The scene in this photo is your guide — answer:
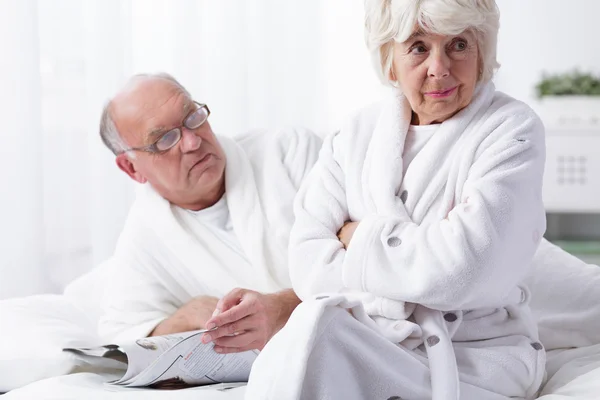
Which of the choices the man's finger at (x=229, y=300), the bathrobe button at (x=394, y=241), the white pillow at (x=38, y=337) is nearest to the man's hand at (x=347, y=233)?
the bathrobe button at (x=394, y=241)

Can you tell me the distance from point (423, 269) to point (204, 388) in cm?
55

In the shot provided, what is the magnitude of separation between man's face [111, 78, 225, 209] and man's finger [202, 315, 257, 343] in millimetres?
566

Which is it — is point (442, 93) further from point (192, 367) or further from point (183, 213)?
point (183, 213)

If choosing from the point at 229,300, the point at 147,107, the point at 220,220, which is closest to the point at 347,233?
the point at 229,300

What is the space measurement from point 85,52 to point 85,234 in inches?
27.8

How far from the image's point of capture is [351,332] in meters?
1.34

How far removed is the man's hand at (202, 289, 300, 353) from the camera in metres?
1.59

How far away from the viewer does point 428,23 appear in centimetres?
147

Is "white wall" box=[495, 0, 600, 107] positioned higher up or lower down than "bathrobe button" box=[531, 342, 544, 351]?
higher up

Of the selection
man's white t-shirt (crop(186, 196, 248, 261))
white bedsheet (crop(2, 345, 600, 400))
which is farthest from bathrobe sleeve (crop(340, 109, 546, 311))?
man's white t-shirt (crop(186, 196, 248, 261))

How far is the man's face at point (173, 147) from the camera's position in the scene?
6.94 ft

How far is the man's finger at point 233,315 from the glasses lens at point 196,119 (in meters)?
0.64

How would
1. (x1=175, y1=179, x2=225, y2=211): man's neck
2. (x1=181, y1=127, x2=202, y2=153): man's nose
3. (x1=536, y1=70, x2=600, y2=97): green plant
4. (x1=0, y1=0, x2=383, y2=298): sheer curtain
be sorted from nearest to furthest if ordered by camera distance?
(x1=181, y1=127, x2=202, y2=153): man's nose, (x1=175, y1=179, x2=225, y2=211): man's neck, (x1=0, y1=0, x2=383, y2=298): sheer curtain, (x1=536, y1=70, x2=600, y2=97): green plant

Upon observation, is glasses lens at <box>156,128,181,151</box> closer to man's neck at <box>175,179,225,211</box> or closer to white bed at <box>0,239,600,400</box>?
man's neck at <box>175,179,225,211</box>
